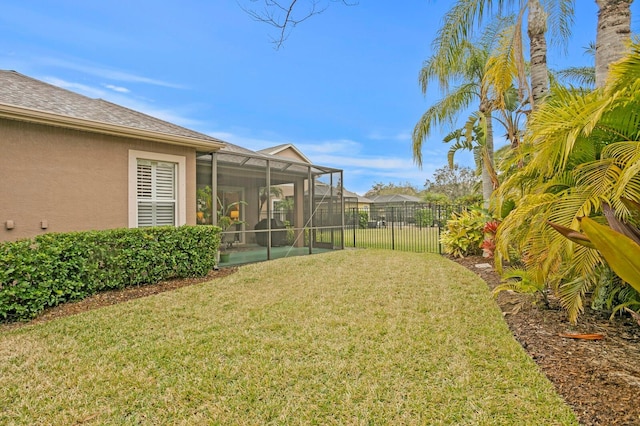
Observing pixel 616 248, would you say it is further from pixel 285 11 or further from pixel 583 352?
pixel 285 11

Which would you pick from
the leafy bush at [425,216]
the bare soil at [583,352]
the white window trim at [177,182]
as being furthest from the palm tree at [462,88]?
the white window trim at [177,182]

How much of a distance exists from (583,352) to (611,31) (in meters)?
4.10

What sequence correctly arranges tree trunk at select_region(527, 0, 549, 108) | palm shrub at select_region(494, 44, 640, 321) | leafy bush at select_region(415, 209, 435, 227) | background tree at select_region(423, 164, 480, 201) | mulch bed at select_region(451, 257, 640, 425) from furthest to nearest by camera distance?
background tree at select_region(423, 164, 480, 201)
leafy bush at select_region(415, 209, 435, 227)
tree trunk at select_region(527, 0, 549, 108)
palm shrub at select_region(494, 44, 640, 321)
mulch bed at select_region(451, 257, 640, 425)

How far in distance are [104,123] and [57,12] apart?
3.68m

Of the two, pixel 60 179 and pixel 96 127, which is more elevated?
pixel 96 127

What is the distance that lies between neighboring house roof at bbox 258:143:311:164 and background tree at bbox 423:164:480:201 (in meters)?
24.2

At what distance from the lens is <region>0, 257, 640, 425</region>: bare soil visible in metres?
2.22

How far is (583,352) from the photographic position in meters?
3.02

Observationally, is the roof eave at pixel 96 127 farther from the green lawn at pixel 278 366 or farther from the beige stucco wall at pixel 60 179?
the green lawn at pixel 278 366

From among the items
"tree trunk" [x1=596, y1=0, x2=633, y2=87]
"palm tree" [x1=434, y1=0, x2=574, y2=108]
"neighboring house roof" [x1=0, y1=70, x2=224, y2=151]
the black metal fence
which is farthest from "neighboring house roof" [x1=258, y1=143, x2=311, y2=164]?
"tree trunk" [x1=596, y1=0, x2=633, y2=87]

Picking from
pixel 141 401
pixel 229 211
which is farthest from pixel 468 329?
pixel 229 211

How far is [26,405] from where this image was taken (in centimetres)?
244

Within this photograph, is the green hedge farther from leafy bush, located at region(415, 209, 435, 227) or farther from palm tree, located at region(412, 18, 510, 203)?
palm tree, located at region(412, 18, 510, 203)

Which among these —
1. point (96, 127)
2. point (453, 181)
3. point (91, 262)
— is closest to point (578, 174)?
point (91, 262)
